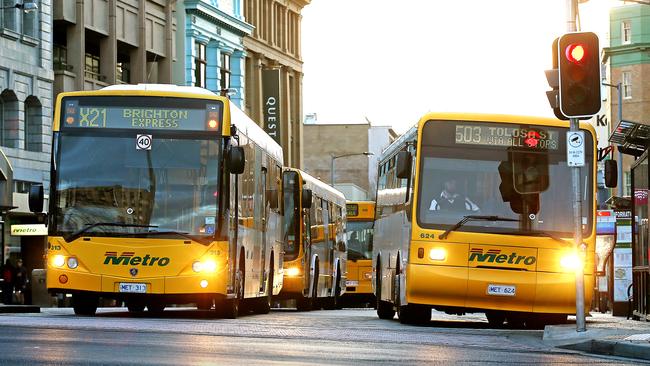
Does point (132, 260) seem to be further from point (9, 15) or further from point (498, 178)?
point (9, 15)

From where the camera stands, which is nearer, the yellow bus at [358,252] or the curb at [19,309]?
the curb at [19,309]

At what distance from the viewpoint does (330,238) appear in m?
44.7

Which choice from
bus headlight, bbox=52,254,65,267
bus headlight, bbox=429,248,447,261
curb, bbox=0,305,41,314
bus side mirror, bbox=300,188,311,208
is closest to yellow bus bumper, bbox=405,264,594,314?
bus headlight, bbox=429,248,447,261

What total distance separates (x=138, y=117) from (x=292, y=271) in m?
14.6

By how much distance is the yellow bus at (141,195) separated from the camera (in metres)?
24.5

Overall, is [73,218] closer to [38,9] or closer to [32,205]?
[32,205]

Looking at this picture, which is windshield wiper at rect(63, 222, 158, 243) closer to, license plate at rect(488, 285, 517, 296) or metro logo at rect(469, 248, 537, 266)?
metro logo at rect(469, 248, 537, 266)

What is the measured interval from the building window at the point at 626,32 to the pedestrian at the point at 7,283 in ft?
227

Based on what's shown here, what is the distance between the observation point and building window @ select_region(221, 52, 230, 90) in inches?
2726

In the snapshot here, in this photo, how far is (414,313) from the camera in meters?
24.9

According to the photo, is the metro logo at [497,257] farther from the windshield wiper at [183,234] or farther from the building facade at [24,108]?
the building facade at [24,108]

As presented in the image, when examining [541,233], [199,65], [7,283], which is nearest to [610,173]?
[541,233]

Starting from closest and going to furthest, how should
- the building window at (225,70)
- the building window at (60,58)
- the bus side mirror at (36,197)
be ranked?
the bus side mirror at (36,197) < the building window at (60,58) < the building window at (225,70)

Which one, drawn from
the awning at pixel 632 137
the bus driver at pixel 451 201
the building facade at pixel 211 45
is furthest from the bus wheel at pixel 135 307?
the building facade at pixel 211 45
